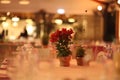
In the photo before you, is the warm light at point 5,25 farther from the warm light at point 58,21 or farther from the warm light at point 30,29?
the warm light at point 58,21

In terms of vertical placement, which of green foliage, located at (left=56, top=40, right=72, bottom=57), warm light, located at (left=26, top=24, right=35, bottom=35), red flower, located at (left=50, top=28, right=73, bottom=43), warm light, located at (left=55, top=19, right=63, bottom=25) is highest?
warm light, located at (left=55, top=19, right=63, bottom=25)

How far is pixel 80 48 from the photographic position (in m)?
3.08

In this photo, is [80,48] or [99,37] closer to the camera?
[80,48]

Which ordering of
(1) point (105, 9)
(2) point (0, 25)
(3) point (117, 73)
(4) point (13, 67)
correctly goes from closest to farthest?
(3) point (117, 73)
(4) point (13, 67)
(2) point (0, 25)
(1) point (105, 9)

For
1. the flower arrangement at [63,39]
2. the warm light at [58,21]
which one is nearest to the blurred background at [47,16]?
the warm light at [58,21]

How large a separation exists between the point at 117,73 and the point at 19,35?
8330 millimetres

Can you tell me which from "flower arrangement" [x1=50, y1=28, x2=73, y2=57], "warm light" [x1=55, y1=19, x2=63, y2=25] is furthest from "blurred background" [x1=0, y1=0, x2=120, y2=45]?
"flower arrangement" [x1=50, y1=28, x2=73, y2=57]

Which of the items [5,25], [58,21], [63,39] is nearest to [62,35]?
[63,39]

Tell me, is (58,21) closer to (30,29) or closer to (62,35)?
(30,29)

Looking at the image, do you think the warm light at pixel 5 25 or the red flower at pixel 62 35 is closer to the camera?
the red flower at pixel 62 35

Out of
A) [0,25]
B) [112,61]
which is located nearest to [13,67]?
[112,61]

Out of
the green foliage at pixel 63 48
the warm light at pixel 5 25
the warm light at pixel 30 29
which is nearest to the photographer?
the green foliage at pixel 63 48

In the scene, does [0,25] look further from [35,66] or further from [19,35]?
[35,66]

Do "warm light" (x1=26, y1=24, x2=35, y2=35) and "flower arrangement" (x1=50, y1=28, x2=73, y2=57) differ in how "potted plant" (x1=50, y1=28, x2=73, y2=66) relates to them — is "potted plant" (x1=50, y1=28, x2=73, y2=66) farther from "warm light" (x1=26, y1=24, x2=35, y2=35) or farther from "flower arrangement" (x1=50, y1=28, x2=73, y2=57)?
"warm light" (x1=26, y1=24, x2=35, y2=35)
